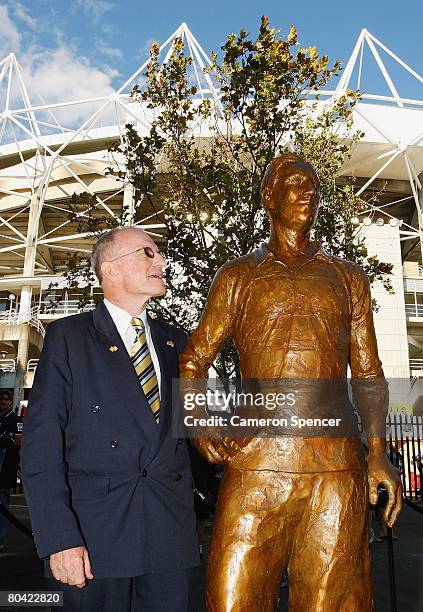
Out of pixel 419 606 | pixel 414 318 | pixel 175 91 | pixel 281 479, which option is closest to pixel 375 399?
pixel 281 479

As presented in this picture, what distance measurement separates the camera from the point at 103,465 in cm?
213

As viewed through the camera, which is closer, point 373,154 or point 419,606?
point 419,606

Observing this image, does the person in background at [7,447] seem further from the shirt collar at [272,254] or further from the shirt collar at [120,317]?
the shirt collar at [272,254]

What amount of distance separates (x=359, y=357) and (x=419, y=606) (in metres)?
3.95

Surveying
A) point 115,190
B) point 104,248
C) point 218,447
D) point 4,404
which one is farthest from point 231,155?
point 115,190

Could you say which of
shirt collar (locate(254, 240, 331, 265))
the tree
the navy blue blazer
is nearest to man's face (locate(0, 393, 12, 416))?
the tree

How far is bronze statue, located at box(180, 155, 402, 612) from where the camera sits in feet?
6.51

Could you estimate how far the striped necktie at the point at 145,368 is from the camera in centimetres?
229

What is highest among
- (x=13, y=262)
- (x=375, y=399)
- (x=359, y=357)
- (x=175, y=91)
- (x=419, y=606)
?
(x=13, y=262)

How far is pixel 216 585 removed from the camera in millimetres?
1983

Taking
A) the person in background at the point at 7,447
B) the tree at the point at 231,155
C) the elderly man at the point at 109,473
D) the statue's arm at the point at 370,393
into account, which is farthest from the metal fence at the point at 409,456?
the elderly man at the point at 109,473

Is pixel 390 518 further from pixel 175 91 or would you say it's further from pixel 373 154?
pixel 373 154

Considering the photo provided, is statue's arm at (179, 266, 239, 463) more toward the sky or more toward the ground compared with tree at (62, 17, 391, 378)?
more toward the ground

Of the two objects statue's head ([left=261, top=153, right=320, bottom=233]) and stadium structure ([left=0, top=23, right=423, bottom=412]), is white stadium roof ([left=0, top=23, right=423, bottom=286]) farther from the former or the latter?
statue's head ([left=261, top=153, right=320, bottom=233])
